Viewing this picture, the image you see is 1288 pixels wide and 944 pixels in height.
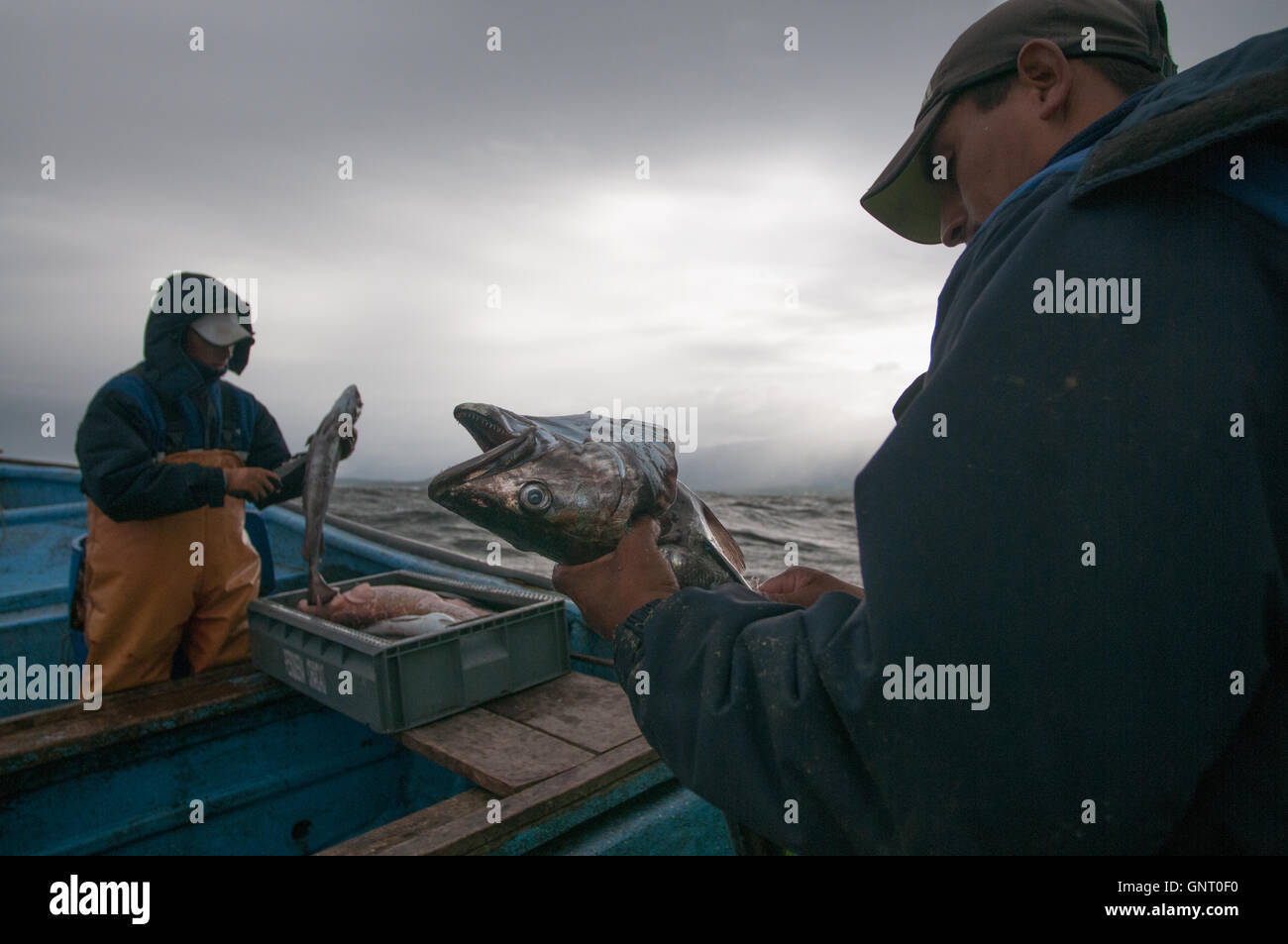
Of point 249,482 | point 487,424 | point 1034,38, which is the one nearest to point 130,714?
point 249,482

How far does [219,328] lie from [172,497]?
117cm

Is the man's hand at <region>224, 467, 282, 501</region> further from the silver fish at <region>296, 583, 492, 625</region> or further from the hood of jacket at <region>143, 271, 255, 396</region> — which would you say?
the silver fish at <region>296, 583, 492, 625</region>

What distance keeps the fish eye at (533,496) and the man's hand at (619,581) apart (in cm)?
18

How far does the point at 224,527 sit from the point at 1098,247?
490cm

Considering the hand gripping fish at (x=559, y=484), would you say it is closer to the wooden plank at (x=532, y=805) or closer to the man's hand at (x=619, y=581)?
the man's hand at (x=619, y=581)

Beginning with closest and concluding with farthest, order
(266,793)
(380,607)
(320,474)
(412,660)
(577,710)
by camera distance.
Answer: (412,660) < (577,710) < (266,793) < (380,607) < (320,474)

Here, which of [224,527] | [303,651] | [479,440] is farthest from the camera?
[224,527]

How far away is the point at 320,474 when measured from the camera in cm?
459

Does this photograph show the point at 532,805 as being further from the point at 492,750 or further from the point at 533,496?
the point at 533,496

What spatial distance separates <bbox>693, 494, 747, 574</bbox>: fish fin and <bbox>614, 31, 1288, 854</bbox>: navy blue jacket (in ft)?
3.40

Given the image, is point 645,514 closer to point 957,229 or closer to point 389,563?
point 957,229

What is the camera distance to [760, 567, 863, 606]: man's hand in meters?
1.88
